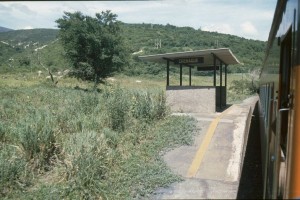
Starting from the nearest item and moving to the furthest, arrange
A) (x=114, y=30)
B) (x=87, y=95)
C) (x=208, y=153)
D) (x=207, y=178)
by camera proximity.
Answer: (x=207, y=178)
(x=208, y=153)
(x=87, y=95)
(x=114, y=30)

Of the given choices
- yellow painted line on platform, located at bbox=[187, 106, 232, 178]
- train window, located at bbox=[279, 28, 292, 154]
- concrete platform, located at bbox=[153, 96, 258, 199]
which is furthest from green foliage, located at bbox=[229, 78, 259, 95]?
train window, located at bbox=[279, 28, 292, 154]

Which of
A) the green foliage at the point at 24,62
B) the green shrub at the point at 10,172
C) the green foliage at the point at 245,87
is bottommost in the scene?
the green shrub at the point at 10,172

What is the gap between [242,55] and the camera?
306 feet

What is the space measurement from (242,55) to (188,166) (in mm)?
88205

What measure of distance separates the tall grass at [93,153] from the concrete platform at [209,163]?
0.37 metres

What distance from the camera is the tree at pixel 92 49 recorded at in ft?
129

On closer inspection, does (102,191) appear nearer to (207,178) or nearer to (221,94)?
(207,178)

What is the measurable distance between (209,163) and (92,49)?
106ft

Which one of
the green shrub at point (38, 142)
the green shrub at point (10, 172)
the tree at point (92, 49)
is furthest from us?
the tree at point (92, 49)

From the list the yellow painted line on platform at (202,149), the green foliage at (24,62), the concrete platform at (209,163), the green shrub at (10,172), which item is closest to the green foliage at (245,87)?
the yellow painted line on platform at (202,149)

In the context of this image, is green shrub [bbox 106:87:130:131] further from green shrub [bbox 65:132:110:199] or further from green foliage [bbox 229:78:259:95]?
green foliage [bbox 229:78:259:95]

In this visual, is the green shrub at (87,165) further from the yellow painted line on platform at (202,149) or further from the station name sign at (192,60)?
the station name sign at (192,60)

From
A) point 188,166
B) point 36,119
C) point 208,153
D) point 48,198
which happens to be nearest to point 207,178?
point 188,166

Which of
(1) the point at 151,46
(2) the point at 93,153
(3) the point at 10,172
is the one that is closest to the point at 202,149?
(2) the point at 93,153
